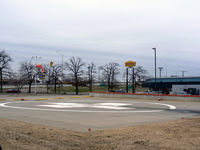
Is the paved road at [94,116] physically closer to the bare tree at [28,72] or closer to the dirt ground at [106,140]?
the dirt ground at [106,140]

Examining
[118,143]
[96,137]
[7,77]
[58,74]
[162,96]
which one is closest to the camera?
[118,143]

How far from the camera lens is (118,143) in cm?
826

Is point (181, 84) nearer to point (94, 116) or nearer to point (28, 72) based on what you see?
point (28, 72)

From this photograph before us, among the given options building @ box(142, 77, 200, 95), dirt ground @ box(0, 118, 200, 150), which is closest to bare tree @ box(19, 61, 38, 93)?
building @ box(142, 77, 200, 95)

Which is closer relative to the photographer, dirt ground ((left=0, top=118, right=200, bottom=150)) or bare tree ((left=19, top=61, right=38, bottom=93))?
dirt ground ((left=0, top=118, right=200, bottom=150))

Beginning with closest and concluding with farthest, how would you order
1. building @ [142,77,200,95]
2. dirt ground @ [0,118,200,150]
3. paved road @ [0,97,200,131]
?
dirt ground @ [0,118,200,150], paved road @ [0,97,200,131], building @ [142,77,200,95]

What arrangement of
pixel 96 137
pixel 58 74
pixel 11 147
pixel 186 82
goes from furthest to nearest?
1. pixel 186 82
2. pixel 58 74
3. pixel 96 137
4. pixel 11 147

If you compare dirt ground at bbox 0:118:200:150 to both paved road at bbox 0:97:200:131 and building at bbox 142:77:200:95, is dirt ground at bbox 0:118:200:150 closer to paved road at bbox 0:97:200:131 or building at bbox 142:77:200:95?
paved road at bbox 0:97:200:131

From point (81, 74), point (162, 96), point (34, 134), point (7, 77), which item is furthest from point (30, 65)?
point (34, 134)

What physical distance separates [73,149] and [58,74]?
2298 inches

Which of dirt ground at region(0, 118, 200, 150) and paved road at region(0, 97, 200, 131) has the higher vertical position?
dirt ground at region(0, 118, 200, 150)

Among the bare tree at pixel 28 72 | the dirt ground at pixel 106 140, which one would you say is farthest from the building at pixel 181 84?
the dirt ground at pixel 106 140

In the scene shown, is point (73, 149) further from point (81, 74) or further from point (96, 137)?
point (81, 74)

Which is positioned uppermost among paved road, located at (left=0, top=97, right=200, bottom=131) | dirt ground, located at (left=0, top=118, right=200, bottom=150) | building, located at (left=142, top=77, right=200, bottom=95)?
building, located at (left=142, top=77, right=200, bottom=95)
